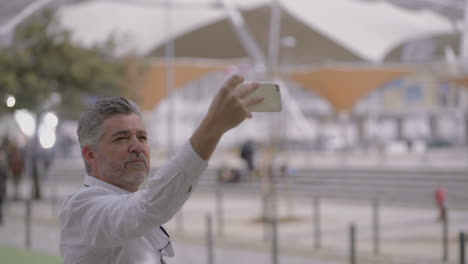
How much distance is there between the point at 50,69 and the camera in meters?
21.1

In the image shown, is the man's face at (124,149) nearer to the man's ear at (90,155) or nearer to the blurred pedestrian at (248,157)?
the man's ear at (90,155)

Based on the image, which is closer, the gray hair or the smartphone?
the smartphone

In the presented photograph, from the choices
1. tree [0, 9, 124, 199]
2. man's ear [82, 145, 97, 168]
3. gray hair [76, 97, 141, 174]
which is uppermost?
tree [0, 9, 124, 199]

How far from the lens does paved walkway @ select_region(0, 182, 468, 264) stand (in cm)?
1080

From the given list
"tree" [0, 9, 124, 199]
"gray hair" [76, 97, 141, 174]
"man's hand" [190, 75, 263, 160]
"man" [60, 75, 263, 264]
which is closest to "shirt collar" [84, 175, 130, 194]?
"man" [60, 75, 263, 264]

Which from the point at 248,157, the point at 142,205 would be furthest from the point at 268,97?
the point at 248,157

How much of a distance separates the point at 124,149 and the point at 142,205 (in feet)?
1.23

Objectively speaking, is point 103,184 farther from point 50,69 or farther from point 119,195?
point 50,69

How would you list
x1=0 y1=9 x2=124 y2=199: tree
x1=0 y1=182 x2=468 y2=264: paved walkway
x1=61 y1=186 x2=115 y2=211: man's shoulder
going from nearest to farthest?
x1=61 y1=186 x2=115 y2=211: man's shoulder → x1=0 y1=182 x2=468 y2=264: paved walkway → x1=0 y1=9 x2=124 y2=199: tree

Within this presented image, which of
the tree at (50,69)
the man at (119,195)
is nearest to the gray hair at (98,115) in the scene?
the man at (119,195)

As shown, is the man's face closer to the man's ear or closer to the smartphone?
the man's ear

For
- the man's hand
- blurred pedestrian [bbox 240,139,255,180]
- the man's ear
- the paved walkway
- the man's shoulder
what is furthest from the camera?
blurred pedestrian [bbox 240,139,255,180]

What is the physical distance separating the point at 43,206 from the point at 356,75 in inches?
1283

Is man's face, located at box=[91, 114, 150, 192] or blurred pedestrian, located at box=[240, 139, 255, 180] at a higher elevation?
man's face, located at box=[91, 114, 150, 192]
